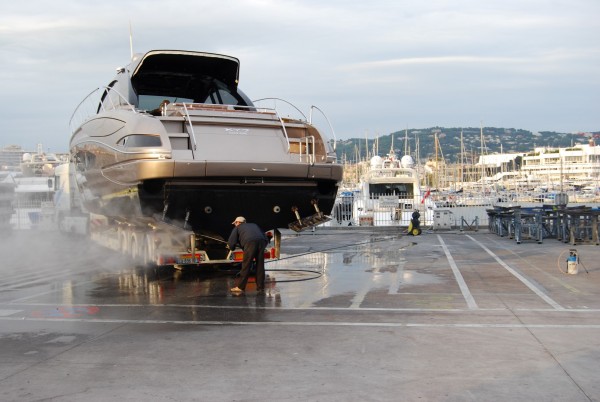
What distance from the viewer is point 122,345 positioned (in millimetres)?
7668

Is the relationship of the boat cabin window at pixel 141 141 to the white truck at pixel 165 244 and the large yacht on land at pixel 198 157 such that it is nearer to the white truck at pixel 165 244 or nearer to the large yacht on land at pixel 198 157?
the large yacht on land at pixel 198 157

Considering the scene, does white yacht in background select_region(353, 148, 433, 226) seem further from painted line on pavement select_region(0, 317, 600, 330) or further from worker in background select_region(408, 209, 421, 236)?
painted line on pavement select_region(0, 317, 600, 330)

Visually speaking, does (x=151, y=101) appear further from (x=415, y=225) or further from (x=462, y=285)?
(x=415, y=225)

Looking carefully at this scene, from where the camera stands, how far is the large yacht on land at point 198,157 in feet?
37.3

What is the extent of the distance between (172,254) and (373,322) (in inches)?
203

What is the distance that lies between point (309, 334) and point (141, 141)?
489 centimetres

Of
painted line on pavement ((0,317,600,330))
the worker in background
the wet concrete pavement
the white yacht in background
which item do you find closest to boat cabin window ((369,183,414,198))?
the white yacht in background

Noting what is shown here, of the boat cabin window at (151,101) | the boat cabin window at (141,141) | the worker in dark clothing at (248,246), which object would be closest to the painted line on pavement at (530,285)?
the worker in dark clothing at (248,246)

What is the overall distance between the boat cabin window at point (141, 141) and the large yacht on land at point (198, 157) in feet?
0.05

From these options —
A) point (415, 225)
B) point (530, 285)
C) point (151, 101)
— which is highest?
point (151, 101)

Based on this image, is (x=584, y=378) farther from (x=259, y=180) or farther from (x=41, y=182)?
(x=41, y=182)

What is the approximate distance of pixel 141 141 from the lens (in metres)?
11.3

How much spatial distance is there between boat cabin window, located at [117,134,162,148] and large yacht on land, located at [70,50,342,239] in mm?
17

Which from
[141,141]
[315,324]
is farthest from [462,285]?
[141,141]
